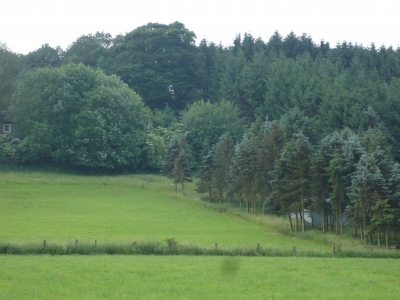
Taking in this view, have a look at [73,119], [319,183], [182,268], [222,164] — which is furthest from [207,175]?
[182,268]

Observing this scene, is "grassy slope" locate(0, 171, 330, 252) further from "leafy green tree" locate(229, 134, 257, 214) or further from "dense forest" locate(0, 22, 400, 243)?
"dense forest" locate(0, 22, 400, 243)

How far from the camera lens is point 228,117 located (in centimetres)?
9306

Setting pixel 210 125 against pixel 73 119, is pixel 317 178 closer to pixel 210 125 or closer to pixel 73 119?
pixel 73 119

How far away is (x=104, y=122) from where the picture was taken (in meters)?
81.3

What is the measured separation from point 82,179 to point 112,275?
55.0m

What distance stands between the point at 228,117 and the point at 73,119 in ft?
91.7

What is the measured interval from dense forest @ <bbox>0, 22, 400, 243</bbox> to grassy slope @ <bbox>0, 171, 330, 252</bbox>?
407 centimetres

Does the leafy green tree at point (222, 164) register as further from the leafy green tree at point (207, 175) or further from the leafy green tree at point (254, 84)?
Result: the leafy green tree at point (254, 84)

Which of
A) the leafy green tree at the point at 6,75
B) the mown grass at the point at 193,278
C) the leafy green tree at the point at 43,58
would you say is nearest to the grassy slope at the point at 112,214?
the mown grass at the point at 193,278

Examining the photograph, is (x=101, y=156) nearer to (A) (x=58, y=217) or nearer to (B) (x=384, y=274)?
(A) (x=58, y=217)

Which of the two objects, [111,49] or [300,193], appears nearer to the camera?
[300,193]

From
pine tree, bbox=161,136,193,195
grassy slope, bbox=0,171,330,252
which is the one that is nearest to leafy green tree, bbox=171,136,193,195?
pine tree, bbox=161,136,193,195

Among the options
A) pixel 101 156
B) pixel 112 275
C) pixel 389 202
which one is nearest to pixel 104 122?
pixel 101 156

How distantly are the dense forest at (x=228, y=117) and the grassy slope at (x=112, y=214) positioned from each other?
13.3 ft
